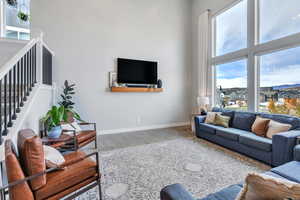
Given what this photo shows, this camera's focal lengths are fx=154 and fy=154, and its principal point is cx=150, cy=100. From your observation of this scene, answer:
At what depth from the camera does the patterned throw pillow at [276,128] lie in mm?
2577

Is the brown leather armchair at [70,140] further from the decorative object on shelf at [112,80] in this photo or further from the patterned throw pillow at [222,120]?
the patterned throw pillow at [222,120]

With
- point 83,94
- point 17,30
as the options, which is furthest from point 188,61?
point 17,30

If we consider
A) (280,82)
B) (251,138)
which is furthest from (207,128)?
(280,82)

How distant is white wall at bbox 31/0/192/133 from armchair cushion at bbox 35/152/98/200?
112 inches

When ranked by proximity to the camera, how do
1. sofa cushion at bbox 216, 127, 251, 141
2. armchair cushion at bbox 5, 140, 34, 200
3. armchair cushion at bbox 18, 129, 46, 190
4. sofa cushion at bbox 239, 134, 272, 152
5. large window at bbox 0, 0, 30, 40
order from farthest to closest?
large window at bbox 0, 0, 30, 40 < sofa cushion at bbox 216, 127, 251, 141 < sofa cushion at bbox 239, 134, 272, 152 < armchair cushion at bbox 18, 129, 46, 190 < armchair cushion at bbox 5, 140, 34, 200

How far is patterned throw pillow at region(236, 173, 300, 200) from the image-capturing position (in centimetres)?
63

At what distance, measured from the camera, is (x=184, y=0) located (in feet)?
17.6

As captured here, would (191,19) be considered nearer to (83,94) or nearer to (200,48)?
(200,48)

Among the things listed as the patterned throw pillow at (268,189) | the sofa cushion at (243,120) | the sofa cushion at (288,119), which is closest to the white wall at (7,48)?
the patterned throw pillow at (268,189)

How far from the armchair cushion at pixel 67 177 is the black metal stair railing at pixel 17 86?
0.95 metres

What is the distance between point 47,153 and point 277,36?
182 inches

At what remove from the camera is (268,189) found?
26.4 inches

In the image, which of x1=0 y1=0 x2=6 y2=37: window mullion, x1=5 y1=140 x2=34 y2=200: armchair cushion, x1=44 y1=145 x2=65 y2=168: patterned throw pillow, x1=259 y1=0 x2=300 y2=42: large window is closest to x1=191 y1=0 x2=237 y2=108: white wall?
x1=259 y1=0 x2=300 y2=42: large window

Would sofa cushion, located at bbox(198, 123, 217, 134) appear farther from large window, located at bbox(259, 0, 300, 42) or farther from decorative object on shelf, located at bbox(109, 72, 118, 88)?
decorative object on shelf, located at bbox(109, 72, 118, 88)
